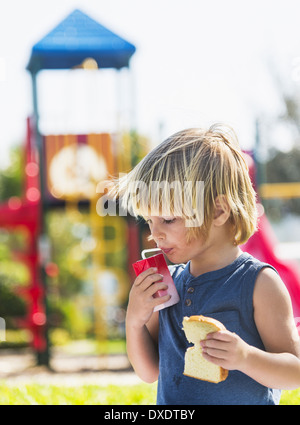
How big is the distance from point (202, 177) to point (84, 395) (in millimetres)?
1276

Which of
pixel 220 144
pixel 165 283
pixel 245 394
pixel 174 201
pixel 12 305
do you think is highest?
pixel 220 144

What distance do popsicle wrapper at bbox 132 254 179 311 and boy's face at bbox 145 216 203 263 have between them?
6cm

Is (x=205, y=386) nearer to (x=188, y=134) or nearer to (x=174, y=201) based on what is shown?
(x=174, y=201)

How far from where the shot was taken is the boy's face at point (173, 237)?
1.24 metres

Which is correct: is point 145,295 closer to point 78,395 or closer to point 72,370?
point 78,395

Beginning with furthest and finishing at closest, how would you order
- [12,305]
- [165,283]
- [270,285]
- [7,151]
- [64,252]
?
1. [7,151]
2. [64,252]
3. [12,305]
4. [165,283]
5. [270,285]

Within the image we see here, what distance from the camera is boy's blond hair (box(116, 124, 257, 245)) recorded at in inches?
49.2

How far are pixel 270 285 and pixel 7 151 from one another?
13025 millimetres

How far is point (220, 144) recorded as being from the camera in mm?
1308

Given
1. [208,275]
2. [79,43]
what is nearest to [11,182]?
[79,43]

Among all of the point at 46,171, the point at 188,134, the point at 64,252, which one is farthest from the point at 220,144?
the point at 64,252

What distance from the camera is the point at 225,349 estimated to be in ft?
3.51

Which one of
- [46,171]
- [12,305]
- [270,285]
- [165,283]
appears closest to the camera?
[270,285]

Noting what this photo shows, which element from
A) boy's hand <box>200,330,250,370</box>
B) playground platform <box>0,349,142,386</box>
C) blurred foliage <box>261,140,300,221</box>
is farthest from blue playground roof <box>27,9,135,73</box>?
blurred foliage <box>261,140,300,221</box>
